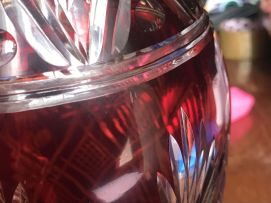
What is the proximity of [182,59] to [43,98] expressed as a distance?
0.07 m

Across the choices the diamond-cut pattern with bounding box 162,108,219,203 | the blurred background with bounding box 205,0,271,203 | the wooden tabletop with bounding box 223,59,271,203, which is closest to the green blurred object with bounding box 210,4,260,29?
the blurred background with bounding box 205,0,271,203

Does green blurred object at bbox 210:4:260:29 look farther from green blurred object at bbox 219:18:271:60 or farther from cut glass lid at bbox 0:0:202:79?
cut glass lid at bbox 0:0:202:79

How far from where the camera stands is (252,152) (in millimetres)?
419

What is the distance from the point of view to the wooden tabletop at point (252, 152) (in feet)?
1.25

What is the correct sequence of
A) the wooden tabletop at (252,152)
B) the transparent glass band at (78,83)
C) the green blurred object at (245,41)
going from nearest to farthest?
the transparent glass band at (78,83)
the wooden tabletop at (252,152)
the green blurred object at (245,41)

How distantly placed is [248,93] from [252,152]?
10 centimetres

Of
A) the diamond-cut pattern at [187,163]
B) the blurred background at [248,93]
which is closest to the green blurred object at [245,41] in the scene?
the blurred background at [248,93]

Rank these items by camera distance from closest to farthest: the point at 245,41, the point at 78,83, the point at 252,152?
the point at 78,83, the point at 252,152, the point at 245,41

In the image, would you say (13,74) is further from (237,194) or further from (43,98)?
(237,194)

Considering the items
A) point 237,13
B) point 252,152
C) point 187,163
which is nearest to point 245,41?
point 237,13

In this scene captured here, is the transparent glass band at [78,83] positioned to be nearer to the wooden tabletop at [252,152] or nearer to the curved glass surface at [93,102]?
the curved glass surface at [93,102]

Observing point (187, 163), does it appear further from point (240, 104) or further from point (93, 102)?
point (240, 104)

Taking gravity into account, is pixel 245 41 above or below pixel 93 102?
below

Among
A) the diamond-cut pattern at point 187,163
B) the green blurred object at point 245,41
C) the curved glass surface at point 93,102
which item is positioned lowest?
the green blurred object at point 245,41
